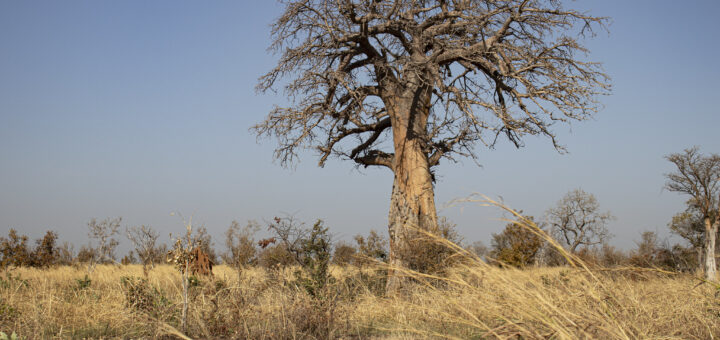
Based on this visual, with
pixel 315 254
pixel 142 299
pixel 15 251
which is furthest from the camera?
pixel 15 251

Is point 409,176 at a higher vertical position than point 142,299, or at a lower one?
higher

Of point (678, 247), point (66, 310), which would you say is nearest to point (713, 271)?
point (678, 247)

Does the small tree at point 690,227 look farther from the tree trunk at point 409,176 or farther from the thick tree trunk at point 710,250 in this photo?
the tree trunk at point 409,176

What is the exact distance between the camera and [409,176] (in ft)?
32.3

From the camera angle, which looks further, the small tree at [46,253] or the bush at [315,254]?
the small tree at [46,253]

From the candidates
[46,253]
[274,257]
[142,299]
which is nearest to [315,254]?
[274,257]

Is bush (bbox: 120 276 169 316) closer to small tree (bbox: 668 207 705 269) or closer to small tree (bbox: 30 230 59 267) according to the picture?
small tree (bbox: 30 230 59 267)

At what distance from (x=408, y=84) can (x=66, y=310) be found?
6.91 meters

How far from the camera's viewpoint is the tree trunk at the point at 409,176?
966 centimetres

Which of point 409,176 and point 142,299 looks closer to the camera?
point 142,299

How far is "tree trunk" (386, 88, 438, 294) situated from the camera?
9656 mm

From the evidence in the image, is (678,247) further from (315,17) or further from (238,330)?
(238,330)

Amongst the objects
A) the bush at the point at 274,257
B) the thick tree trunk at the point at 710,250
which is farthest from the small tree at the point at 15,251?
the thick tree trunk at the point at 710,250

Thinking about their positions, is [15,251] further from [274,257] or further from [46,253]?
[274,257]
